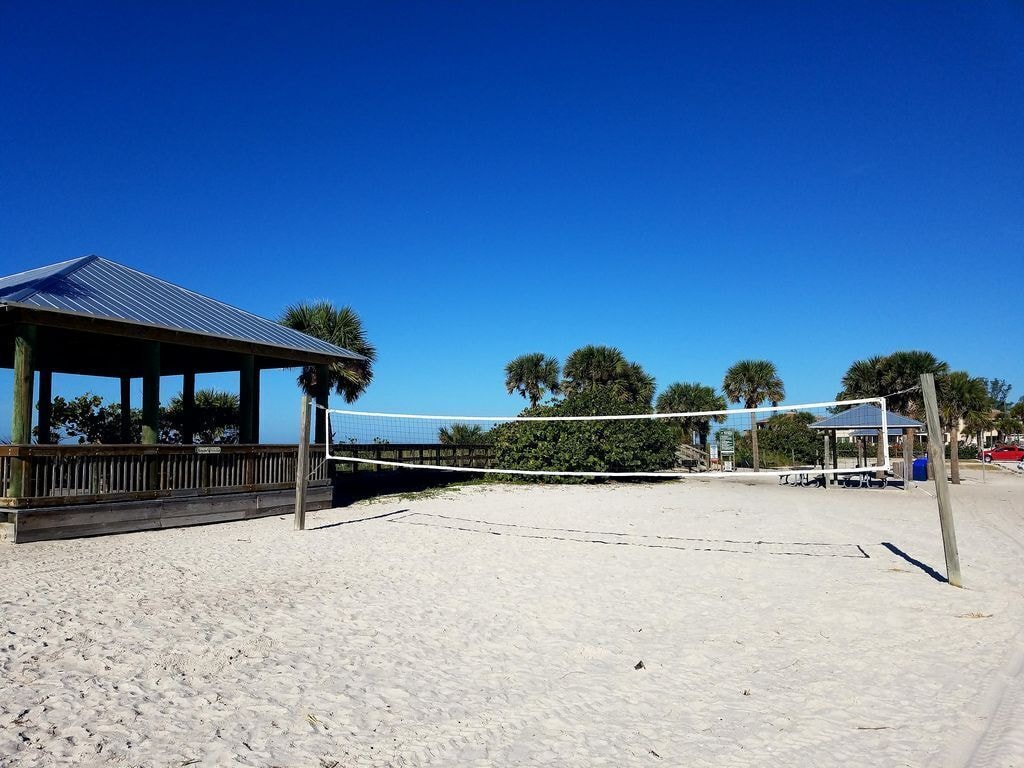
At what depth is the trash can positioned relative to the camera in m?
23.2

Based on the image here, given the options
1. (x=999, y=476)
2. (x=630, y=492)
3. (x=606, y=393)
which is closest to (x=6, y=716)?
(x=630, y=492)

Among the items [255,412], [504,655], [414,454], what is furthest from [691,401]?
[504,655]

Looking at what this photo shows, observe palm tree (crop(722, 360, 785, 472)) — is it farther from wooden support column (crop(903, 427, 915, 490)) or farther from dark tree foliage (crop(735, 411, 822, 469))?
wooden support column (crop(903, 427, 915, 490))

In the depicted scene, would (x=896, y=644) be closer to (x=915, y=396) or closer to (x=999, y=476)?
(x=915, y=396)

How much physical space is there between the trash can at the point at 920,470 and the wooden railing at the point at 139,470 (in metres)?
20.2

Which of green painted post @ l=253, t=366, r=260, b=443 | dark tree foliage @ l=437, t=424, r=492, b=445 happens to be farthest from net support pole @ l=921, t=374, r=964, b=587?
dark tree foliage @ l=437, t=424, r=492, b=445

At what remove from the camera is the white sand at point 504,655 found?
327 centimetres

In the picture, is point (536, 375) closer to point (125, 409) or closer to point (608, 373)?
point (608, 373)

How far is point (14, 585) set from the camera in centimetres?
607

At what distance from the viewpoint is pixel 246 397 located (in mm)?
12781

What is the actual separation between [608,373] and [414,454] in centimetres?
1470

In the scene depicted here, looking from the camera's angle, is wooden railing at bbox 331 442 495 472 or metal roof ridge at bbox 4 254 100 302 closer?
metal roof ridge at bbox 4 254 100 302

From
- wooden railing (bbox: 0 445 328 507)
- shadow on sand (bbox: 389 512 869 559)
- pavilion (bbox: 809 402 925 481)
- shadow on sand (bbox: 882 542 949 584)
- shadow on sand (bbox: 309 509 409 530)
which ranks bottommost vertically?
shadow on sand (bbox: 882 542 949 584)

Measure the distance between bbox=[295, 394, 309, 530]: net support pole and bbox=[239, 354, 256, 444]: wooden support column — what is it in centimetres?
289
